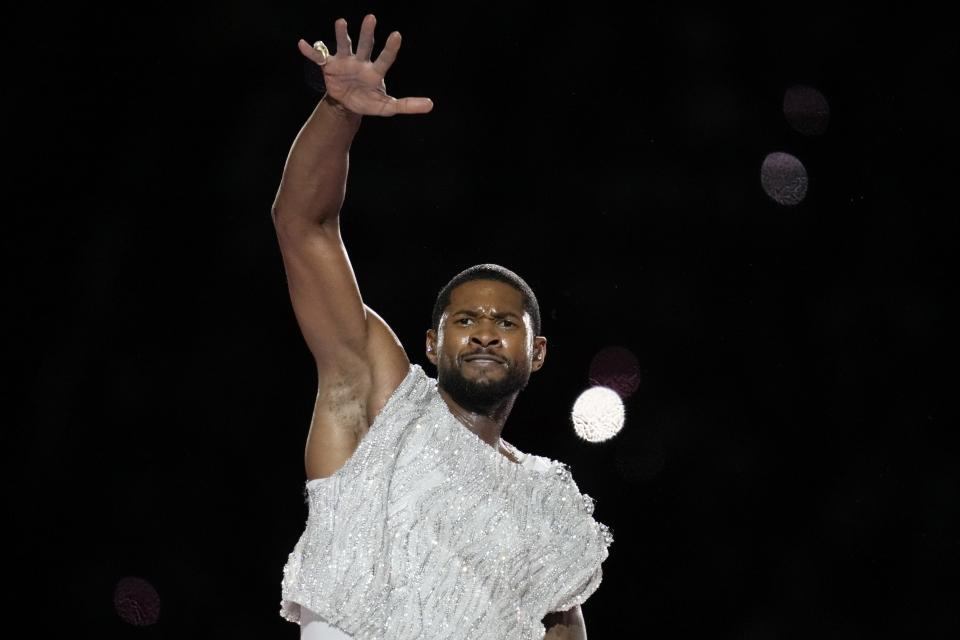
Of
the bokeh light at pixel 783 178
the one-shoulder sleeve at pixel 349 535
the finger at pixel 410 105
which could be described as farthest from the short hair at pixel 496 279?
the bokeh light at pixel 783 178

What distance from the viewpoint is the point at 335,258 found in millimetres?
1775

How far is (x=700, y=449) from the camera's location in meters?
3.42

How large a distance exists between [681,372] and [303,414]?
1.14 meters

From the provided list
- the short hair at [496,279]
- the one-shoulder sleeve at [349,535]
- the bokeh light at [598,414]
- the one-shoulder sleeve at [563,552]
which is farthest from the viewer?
the bokeh light at [598,414]

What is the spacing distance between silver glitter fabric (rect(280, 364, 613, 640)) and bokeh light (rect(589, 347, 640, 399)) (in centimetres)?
147

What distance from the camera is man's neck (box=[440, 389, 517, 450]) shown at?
6.57 feet

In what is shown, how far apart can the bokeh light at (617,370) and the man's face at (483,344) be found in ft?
4.67

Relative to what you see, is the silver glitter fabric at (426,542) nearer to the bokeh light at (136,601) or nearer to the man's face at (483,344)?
the man's face at (483,344)

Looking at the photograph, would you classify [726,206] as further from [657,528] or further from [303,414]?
[303,414]

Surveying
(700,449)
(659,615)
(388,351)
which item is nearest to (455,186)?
(700,449)

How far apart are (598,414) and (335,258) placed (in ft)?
5.83

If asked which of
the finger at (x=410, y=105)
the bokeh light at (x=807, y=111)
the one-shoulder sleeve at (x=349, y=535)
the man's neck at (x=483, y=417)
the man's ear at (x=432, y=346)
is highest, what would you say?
the bokeh light at (x=807, y=111)

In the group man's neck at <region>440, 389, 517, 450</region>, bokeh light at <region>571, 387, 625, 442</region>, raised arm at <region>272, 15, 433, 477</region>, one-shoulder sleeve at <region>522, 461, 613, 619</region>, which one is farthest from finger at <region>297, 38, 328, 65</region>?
bokeh light at <region>571, 387, 625, 442</region>

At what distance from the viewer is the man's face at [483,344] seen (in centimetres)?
193
